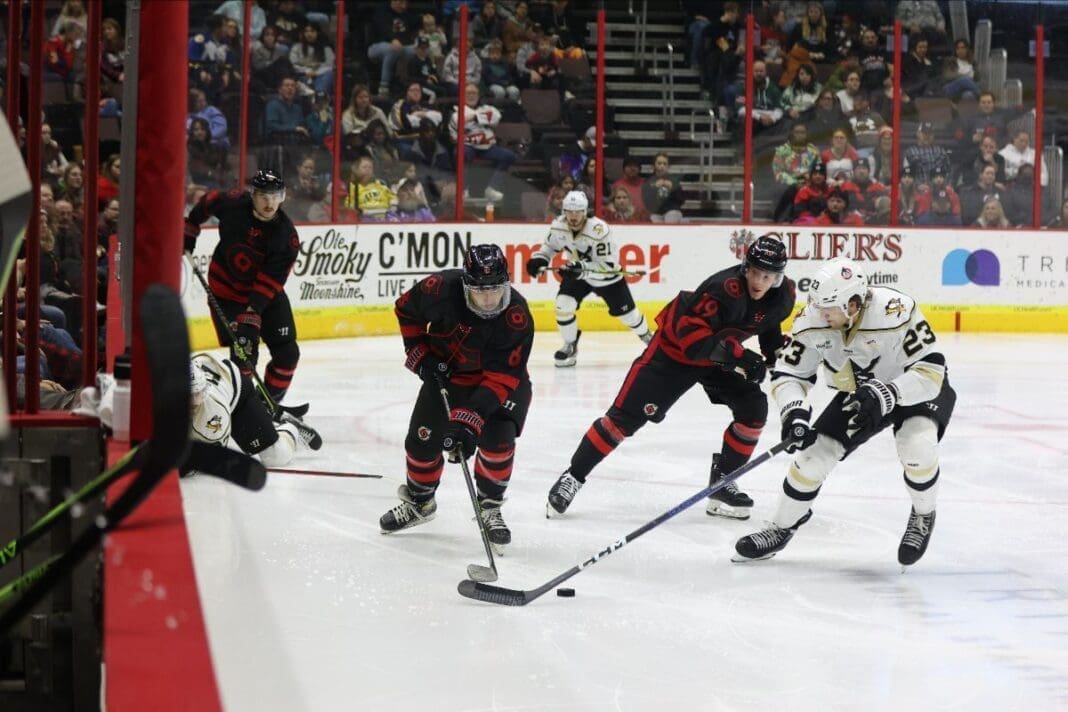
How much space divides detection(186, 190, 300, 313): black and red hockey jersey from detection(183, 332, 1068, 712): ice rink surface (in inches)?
30.6

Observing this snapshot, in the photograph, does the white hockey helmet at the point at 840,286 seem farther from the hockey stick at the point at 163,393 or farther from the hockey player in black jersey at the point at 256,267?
the hockey stick at the point at 163,393

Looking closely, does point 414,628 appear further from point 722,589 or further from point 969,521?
point 969,521

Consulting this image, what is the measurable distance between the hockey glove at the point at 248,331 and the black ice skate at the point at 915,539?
9.67 ft

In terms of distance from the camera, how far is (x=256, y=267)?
6648 millimetres

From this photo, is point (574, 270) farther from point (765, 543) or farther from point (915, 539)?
point (915, 539)

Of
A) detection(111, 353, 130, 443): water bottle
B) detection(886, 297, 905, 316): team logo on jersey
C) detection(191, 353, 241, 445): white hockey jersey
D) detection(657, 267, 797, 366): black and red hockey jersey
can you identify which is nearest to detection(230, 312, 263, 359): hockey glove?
detection(191, 353, 241, 445): white hockey jersey

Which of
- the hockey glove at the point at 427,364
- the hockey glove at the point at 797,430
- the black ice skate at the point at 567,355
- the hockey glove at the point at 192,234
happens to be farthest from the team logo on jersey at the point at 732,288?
the black ice skate at the point at 567,355

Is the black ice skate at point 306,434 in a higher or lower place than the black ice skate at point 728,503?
higher

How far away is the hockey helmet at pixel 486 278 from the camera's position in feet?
15.3

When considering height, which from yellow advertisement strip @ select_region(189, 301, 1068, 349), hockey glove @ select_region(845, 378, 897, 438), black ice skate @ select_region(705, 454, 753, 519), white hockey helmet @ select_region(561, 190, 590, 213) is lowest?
black ice skate @ select_region(705, 454, 753, 519)

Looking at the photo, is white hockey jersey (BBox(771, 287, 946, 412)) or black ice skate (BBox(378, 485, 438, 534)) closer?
white hockey jersey (BBox(771, 287, 946, 412))

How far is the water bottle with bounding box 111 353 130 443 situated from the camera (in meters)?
2.53

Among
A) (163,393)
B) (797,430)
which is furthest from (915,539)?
(163,393)

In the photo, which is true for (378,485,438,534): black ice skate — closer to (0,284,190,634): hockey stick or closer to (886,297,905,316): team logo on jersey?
(886,297,905,316): team logo on jersey
